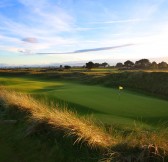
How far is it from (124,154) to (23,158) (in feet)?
9.10

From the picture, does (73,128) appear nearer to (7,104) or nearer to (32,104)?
(32,104)

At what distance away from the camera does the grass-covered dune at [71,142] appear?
21.3 ft

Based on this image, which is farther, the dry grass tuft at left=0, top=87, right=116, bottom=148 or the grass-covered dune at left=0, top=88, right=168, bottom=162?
the dry grass tuft at left=0, top=87, right=116, bottom=148

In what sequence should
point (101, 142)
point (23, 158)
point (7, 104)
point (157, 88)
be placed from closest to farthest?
point (101, 142) < point (23, 158) < point (7, 104) < point (157, 88)

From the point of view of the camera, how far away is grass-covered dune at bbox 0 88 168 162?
6.50 meters

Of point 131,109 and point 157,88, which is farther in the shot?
point 157,88

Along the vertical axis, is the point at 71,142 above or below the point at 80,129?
below

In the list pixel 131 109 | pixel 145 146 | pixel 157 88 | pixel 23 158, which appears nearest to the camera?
pixel 145 146

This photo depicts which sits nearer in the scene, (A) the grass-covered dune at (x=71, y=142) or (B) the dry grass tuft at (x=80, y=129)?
(A) the grass-covered dune at (x=71, y=142)

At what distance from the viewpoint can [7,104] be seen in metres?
14.4

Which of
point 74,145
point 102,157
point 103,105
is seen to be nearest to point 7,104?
point 103,105

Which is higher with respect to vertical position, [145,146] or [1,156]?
[145,146]

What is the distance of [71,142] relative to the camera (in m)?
7.96

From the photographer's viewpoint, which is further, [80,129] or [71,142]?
[80,129]
